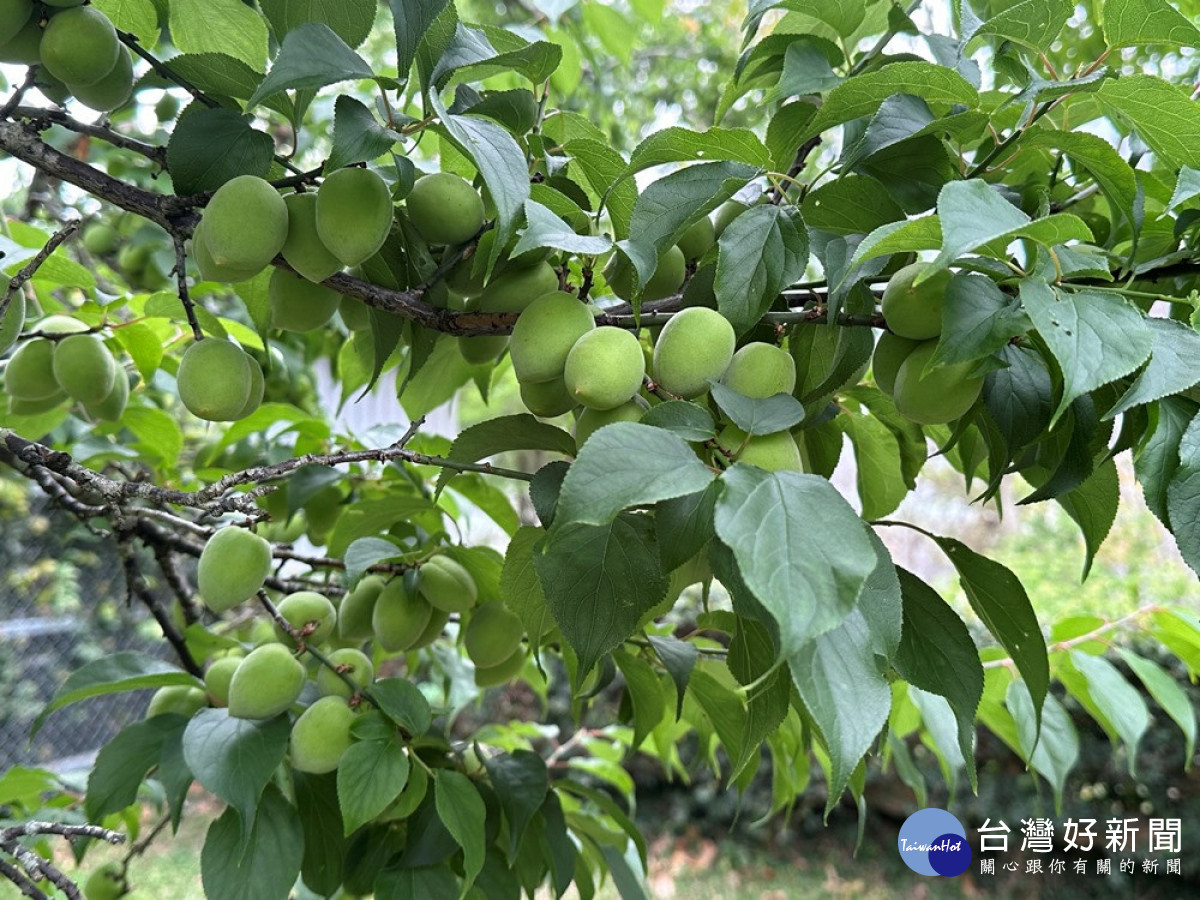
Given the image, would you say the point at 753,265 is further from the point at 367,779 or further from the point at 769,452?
the point at 367,779

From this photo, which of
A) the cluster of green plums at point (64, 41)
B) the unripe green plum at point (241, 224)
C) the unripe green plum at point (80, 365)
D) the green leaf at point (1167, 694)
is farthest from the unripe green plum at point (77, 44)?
the green leaf at point (1167, 694)

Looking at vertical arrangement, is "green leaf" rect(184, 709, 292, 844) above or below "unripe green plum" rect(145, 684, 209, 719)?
above

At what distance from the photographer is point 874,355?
51 cm

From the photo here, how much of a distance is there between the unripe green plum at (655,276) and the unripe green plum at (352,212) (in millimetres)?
135

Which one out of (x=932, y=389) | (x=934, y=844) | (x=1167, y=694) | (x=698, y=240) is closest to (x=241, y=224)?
(x=698, y=240)

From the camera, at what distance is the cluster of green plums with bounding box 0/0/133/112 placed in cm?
53

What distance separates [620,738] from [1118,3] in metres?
1.09

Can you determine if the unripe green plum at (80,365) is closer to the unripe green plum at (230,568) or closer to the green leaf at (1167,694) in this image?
the unripe green plum at (230,568)

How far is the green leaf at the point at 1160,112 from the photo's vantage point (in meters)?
0.43

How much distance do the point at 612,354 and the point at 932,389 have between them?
0.16 meters

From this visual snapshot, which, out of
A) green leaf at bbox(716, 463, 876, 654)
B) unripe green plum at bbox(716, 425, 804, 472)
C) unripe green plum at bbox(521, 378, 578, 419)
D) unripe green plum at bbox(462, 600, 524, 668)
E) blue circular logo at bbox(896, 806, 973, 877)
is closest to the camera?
green leaf at bbox(716, 463, 876, 654)

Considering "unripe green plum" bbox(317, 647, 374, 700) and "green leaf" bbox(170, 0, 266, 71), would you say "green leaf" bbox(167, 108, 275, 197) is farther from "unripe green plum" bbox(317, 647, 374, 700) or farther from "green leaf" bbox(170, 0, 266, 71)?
"unripe green plum" bbox(317, 647, 374, 700)

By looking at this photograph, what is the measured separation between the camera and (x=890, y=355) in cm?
50

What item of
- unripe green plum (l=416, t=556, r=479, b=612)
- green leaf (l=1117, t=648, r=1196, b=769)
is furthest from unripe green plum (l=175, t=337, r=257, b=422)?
green leaf (l=1117, t=648, r=1196, b=769)
